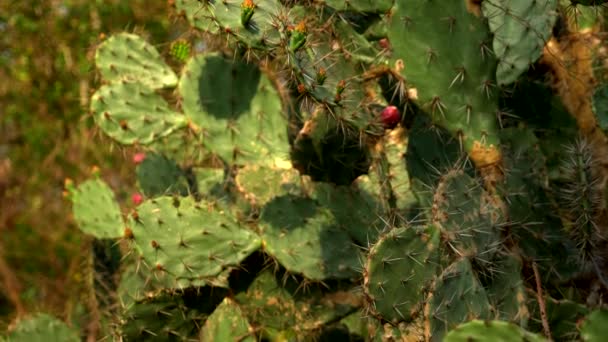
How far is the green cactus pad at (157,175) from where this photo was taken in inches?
124

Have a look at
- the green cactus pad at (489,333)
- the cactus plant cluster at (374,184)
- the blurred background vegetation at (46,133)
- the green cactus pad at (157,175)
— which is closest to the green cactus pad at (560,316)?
the cactus plant cluster at (374,184)

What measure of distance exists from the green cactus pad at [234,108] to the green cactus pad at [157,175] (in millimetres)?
252

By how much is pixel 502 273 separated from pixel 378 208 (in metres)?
0.42

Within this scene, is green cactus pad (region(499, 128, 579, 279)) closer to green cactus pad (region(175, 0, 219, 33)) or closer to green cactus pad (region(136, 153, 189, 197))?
green cactus pad (region(175, 0, 219, 33))

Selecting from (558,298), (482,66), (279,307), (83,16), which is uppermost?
(482,66)

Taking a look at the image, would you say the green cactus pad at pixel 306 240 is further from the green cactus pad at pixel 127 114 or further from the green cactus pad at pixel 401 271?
the green cactus pad at pixel 127 114

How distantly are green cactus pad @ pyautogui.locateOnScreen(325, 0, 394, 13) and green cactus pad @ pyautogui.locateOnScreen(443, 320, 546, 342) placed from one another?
1164 mm

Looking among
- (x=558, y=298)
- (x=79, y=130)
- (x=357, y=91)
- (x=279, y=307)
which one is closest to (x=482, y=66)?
(x=357, y=91)

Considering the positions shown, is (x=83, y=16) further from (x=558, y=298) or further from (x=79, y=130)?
(x=558, y=298)

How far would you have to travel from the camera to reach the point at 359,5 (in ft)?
8.38

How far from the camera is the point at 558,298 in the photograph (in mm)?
2547

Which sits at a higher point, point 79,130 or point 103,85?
point 103,85

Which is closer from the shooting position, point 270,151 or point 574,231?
point 574,231

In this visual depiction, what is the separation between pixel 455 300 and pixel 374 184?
603 mm
